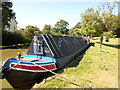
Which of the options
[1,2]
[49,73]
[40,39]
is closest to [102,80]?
[49,73]

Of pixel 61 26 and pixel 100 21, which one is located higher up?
pixel 61 26

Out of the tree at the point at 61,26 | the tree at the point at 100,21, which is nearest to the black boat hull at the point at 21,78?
the tree at the point at 100,21

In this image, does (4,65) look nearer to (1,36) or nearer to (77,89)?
(77,89)

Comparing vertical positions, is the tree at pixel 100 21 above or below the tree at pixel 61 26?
below

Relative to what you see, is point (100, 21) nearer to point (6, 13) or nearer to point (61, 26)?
point (6, 13)

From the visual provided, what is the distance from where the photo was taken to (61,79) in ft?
18.3

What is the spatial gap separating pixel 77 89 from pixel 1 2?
28.6 metres

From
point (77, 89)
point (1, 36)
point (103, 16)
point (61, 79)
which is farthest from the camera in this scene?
point (1, 36)

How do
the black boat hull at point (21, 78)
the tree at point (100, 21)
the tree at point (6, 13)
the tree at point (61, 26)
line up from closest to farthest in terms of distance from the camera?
the black boat hull at point (21, 78), the tree at point (100, 21), the tree at point (6, 13), the tree at point (61, 26)

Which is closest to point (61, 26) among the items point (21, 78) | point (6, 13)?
point (6, 13)

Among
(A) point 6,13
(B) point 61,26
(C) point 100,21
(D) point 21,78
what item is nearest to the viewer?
(D) point 21,78

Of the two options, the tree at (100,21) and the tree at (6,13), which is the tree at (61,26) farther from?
the tree at (100,21)

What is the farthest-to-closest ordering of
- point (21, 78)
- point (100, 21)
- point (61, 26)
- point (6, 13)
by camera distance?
point (61, 26) → point (6, 13) → point (100, 21) → point (21, 78)

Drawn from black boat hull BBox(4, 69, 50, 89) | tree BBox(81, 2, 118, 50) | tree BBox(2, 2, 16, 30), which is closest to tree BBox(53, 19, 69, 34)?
tree BBox(2, 2, 16, 30)
